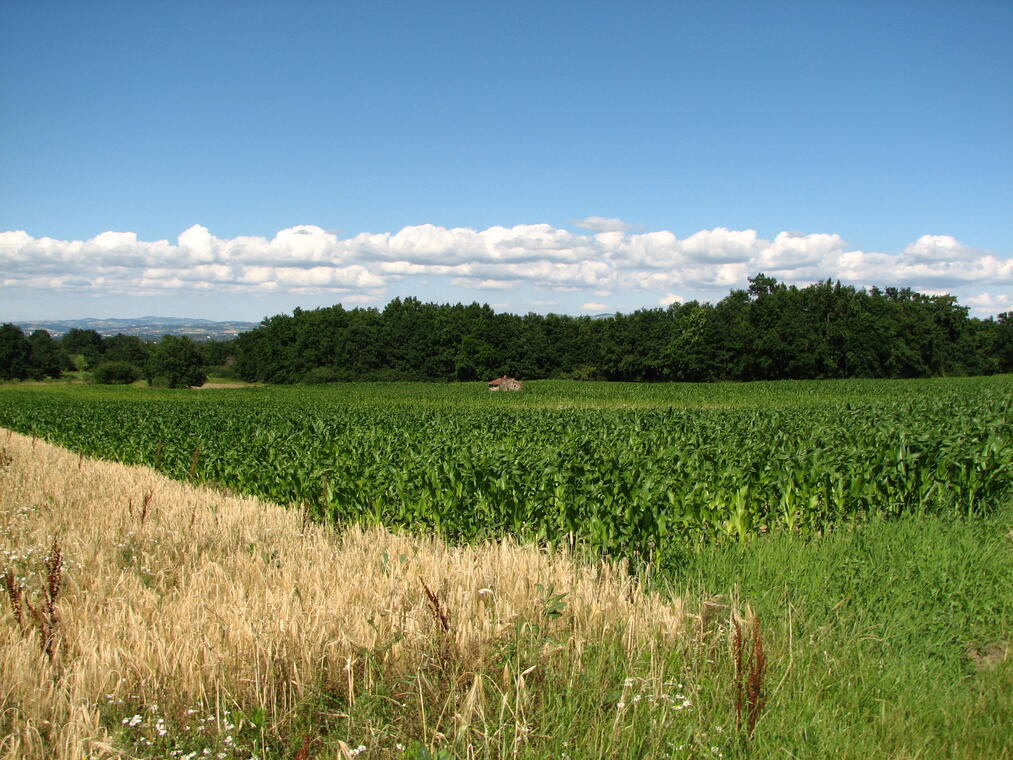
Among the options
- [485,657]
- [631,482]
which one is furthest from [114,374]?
[485,657]

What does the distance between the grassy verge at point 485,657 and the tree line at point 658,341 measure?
76.7 meters

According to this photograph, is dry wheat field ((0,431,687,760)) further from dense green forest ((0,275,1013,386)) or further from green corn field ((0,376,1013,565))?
dense green forest ((0,275,1013,386))

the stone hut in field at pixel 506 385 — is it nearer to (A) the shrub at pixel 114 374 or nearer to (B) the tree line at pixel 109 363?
(B) the tree line at pixel 109 363

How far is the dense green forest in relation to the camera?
258ft

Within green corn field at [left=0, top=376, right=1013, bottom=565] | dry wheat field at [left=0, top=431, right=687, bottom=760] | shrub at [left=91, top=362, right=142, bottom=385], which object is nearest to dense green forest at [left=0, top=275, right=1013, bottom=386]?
shrub at [left=91, top=362, right=142, bottom=385]

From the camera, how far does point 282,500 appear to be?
11.5 m

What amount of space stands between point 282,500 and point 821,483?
8.68 m

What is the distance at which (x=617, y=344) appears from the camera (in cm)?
9081

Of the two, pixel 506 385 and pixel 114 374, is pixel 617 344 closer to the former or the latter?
pixel 506 385

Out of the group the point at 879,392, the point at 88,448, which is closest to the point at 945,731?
the point at 88,448

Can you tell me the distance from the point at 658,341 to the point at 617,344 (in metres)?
5.82

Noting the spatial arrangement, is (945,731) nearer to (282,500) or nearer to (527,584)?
(527,584)

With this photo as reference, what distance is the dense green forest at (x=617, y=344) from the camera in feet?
258

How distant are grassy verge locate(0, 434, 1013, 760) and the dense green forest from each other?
251 ft
